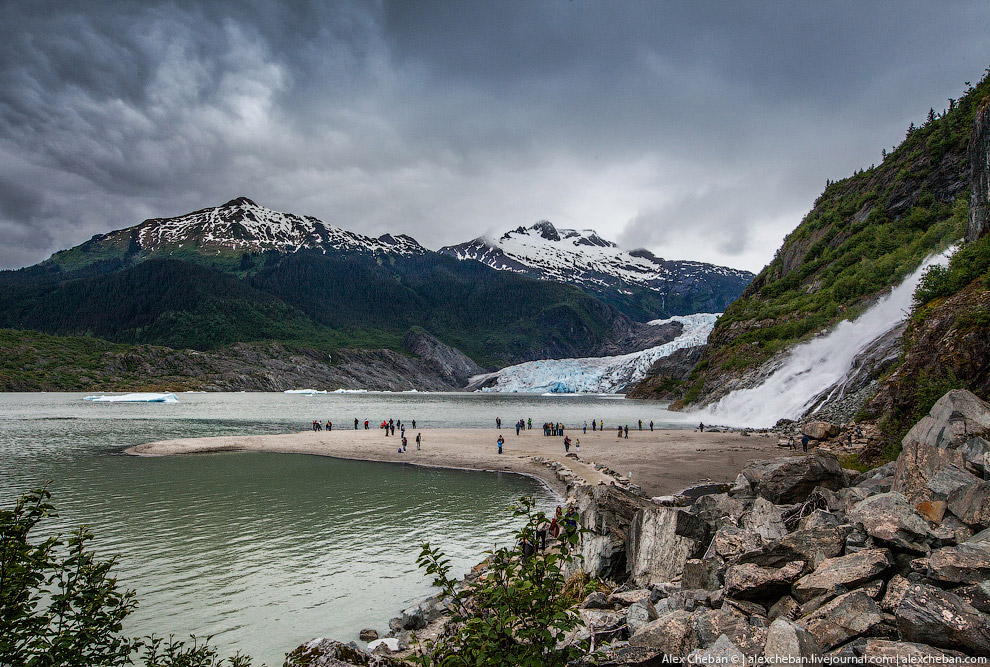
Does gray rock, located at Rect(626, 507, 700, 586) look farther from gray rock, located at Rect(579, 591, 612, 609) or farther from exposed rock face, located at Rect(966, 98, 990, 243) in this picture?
exposed rock face, located at Rect(966, 98, 990, 243)

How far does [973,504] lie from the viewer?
7.55 meters

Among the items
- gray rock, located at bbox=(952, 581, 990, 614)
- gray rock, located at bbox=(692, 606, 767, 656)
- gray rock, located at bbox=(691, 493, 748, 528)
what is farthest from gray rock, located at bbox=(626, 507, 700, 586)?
gray rock, located at bbox=(952, 581, 990, 614)

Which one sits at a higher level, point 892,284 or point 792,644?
point 892,284

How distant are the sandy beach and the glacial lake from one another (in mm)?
2627

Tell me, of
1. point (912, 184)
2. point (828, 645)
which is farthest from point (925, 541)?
point (912, 184)

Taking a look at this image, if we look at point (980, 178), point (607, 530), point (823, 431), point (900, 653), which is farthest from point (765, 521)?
point (980, 178)

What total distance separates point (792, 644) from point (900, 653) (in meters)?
0.98

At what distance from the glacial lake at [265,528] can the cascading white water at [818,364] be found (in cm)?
3808

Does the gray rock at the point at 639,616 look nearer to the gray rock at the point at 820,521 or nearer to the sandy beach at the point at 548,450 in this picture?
the gray rock at the point at 820,521

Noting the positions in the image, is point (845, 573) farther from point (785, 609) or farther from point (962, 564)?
point (962, 564)

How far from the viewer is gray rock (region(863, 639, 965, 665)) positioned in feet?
16.7

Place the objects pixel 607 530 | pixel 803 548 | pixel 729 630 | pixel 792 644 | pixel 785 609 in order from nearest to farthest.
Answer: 1. pixel 792 644
2. pixel 729 630
3. pixel 785 609
4. pixel 803 548
5. pixel 607 530

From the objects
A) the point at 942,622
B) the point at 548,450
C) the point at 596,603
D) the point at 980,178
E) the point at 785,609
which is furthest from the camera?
the point at 548,450

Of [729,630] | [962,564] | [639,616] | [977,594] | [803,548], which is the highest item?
[962,564]
